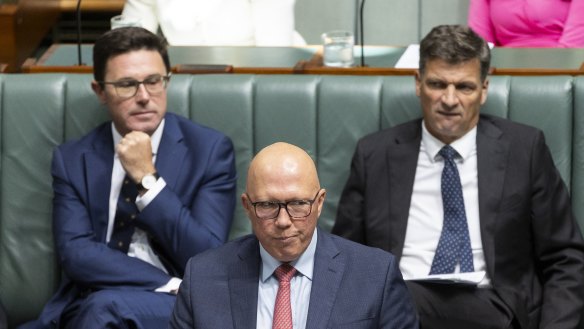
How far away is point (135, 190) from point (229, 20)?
1.26m

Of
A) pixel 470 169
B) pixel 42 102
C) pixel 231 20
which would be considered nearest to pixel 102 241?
pixel 42 102

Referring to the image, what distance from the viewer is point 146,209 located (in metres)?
2.93

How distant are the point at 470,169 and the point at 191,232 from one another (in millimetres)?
717

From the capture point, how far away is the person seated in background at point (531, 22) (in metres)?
4.03

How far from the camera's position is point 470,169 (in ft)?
9.80

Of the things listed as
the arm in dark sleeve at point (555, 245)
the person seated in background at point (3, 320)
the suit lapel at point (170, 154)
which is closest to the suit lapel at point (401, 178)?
the arm in dark sleeve at point (555, 245)

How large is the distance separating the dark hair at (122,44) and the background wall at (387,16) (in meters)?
1.91

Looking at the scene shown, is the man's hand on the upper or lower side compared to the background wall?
lower

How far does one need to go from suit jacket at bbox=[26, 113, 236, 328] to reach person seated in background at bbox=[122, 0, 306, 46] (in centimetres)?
105

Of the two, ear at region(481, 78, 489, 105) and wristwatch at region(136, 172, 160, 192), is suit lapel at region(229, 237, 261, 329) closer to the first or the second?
wristwatch at region(136, 172, 160, 192)

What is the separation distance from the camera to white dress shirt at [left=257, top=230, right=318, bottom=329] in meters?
2.35

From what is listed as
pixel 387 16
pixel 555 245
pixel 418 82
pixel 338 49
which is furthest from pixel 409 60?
pixel 387 16

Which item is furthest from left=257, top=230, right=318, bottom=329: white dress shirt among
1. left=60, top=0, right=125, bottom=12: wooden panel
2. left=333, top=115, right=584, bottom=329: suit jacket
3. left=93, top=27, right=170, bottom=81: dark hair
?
left=60, top=0, right=125, bottom=12: wooden panel

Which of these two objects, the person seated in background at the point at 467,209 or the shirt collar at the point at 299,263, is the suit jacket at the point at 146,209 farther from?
the shirt collar at the point at 299,263
